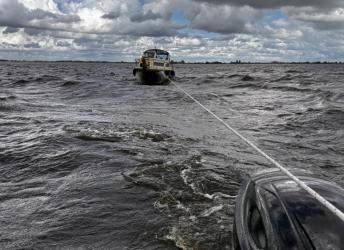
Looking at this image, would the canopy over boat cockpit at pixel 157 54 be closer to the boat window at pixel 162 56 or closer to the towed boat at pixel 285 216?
the boat window at pixel 162 56

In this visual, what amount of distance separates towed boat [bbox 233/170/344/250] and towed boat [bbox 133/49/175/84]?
122ft

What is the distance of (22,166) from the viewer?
9.12 m

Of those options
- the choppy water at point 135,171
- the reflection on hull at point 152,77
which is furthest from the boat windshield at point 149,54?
the choppy water at point 135,171

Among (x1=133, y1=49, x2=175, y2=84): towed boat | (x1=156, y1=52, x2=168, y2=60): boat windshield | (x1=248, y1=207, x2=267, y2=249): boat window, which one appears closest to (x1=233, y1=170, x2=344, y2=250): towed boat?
(x1=248, y1=207, x2=267, y2=249): boat window

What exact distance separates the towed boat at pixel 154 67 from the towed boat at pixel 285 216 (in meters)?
37.1

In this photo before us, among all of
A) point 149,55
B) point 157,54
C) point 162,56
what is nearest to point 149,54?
point 149,55

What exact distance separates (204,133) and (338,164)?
468cm

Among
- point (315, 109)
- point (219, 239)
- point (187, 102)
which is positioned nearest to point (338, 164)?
point (219, 239)

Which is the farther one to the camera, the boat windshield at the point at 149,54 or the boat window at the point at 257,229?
the boat windshield at the point at 149,54

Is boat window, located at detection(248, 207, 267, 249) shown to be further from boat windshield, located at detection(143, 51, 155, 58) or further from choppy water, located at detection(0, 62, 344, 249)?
boat windshield, located at detection(143, 51, 155, 58)

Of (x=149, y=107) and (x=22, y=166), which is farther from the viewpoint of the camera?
(x=149, y=107)

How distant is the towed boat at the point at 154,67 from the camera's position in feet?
134

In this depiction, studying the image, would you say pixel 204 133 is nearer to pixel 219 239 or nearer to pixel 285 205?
pixel 219 239

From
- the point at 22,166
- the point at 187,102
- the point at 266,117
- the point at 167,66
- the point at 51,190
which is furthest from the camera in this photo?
the point at 167,66
